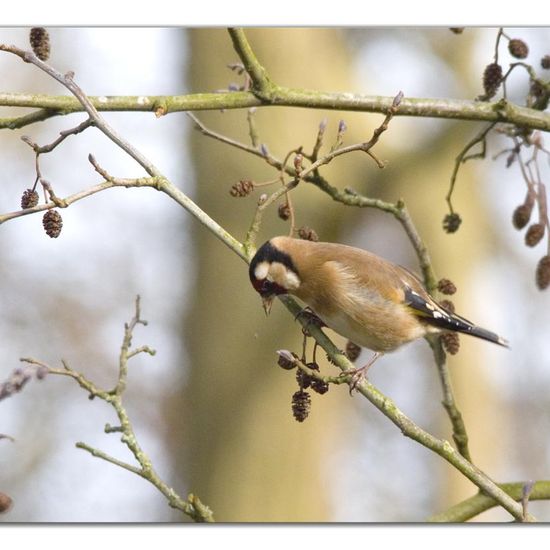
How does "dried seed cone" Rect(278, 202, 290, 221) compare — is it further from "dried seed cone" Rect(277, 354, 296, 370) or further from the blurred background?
the blurred background

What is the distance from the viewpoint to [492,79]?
71.6 inches

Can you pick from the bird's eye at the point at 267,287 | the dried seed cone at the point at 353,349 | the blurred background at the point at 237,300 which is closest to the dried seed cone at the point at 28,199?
the bird's eye at the point at 267,287

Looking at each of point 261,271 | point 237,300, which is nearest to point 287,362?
point 261,271

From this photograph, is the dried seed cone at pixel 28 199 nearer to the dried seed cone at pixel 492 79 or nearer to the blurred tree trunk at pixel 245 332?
the dried seed cone at pixel 492 79

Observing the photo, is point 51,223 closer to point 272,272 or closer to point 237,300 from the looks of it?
point 272,272

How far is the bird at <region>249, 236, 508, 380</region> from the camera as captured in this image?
5.48 ft

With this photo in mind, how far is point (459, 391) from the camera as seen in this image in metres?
3.02

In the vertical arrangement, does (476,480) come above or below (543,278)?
below

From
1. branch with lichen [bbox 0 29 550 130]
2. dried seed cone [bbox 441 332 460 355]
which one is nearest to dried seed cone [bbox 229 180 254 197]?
branch with lichen [bbox 0 29 550 130]

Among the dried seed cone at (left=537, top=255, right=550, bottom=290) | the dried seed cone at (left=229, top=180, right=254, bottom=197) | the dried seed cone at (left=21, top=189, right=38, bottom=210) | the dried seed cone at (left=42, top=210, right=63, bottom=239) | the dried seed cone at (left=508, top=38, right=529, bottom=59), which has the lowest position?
the dried seed cone at (left=42, top=210, right=63, bottom=239)

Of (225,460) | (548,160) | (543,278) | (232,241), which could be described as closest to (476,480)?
(232,241)

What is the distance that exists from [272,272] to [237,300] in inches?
67.8
